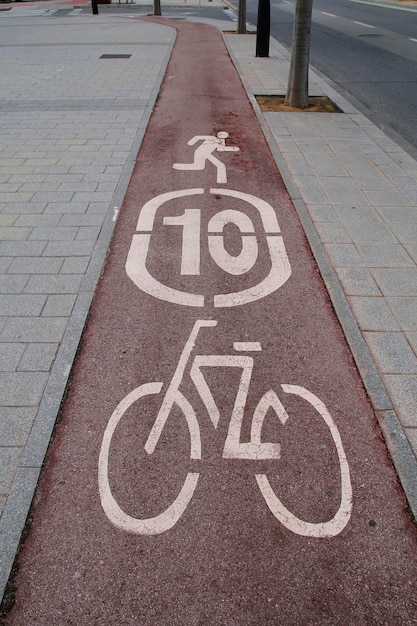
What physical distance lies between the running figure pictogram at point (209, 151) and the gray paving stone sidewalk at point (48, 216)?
39.7 inches

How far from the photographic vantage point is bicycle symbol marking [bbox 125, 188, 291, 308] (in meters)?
5.53

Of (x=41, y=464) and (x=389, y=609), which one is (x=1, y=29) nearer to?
(x=41, y=464)

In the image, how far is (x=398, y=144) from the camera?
10.1 m

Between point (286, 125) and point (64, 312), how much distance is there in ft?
24.8

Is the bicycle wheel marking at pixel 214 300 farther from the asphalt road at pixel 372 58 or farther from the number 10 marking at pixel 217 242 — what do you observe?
the asphalt road at pixel 372 58

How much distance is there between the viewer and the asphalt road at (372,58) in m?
12.0

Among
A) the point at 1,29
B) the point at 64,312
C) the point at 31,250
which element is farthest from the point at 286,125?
the point at 1,29

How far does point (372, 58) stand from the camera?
18141mm

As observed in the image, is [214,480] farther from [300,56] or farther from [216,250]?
[300,56]

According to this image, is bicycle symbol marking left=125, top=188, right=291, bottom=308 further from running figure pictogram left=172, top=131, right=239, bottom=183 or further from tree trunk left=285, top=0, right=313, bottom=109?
tree trunk left=285, top=0, right=313, bottom=109

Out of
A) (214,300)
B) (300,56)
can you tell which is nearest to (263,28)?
(300,56)

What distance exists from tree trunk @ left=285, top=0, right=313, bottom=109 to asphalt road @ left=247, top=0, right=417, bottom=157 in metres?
1.51

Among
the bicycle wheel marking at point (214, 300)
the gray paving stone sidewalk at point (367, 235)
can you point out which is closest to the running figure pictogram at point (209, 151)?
the bicycle wheel marking at point (214, 300)

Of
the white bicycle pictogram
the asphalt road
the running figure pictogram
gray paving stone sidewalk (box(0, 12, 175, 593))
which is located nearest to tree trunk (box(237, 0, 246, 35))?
the asphalt road
